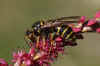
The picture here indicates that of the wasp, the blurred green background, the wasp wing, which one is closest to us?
the wasp wing

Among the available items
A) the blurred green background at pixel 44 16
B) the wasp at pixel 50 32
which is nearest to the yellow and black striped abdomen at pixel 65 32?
the wasp at pixel 50 32

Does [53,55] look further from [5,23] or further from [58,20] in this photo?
[5,23]

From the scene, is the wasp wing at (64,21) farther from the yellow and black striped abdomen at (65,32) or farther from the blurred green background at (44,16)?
the blurred green background at (44,16)

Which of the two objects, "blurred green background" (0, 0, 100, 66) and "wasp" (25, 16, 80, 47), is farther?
"blurred green background" (0, 0, 100, 66)

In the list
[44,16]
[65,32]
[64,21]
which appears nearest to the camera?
[64,21]

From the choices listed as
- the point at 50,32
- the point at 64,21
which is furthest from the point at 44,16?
the point at 64,21

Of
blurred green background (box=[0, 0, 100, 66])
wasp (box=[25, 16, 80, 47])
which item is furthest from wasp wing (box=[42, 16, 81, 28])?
blurred green background (box=[0, 0, 100, 66])

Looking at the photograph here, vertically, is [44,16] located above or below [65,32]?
above

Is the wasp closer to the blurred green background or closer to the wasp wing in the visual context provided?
the wasp wing

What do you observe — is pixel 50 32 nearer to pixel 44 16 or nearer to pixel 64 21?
pixel 64 21
